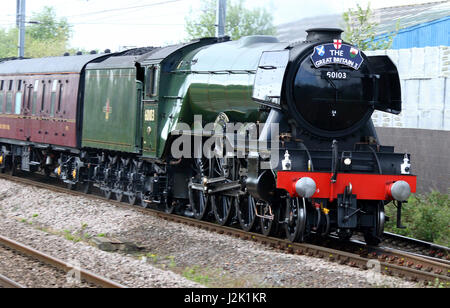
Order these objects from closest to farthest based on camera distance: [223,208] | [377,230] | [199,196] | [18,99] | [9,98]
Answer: [377,230]
[223,208]
[199,196]
[18,99]
[9,98]

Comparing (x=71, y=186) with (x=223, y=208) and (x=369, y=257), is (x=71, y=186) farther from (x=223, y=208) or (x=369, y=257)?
(x=369, y=257)

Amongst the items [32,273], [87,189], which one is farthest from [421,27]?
[32,273]

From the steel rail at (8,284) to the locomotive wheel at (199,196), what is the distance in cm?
542

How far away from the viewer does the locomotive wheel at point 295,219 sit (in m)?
10.2

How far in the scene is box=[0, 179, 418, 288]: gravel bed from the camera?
8383mm

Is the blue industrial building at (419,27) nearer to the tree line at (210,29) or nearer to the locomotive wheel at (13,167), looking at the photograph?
the tree line at (210,29)

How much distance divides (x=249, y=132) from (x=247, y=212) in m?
1.88

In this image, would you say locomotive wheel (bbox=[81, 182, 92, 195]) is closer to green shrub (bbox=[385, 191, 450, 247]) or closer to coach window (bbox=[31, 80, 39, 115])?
coach window (bbox=[31, 80, 39, 115])

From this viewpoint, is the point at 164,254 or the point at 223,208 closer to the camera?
the point at 164,254

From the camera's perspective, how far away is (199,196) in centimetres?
1400

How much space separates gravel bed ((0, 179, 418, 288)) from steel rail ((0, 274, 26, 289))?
3.99 feet

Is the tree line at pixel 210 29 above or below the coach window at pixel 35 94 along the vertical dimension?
above

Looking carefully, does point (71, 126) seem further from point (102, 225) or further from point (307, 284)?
point (307, 284)

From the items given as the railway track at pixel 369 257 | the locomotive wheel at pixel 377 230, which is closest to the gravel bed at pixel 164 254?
the railway track at pixel 369 257
